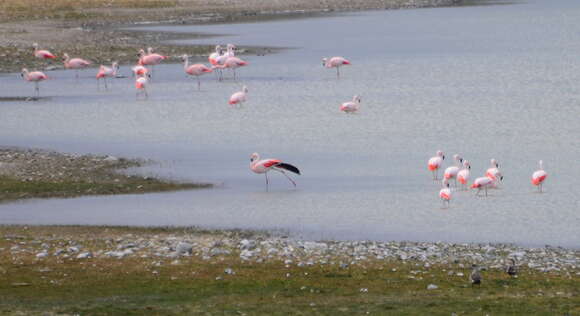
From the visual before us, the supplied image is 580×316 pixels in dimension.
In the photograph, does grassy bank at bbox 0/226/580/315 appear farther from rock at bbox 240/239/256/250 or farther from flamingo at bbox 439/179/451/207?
flamingo at bbox 439/179/451/207

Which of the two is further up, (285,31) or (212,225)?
(285,31)

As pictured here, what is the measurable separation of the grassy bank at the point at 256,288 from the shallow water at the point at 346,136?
261 cm

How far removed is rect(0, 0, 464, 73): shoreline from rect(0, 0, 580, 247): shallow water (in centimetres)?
231

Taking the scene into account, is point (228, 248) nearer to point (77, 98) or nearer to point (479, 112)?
point (479, 112)

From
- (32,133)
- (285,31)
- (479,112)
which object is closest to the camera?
(32,133)

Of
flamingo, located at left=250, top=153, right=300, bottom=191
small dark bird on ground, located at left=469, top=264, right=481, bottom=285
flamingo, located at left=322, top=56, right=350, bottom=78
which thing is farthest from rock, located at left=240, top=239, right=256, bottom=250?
flamingo, located at left=322, top=56, right=350, bottom=78

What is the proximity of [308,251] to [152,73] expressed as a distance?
2368 centimetres

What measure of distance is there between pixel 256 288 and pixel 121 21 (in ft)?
151

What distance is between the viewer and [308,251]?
490 inches

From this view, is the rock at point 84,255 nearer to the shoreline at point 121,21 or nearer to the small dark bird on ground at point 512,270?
the small dark bird on ground at point 512,270

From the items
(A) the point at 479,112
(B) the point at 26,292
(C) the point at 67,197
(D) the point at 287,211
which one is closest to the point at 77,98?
(A) the point at 479,112

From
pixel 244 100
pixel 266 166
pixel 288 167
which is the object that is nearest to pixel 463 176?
pixel 288 167

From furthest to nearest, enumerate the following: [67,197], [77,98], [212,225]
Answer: [77,98]
[67,197]
[212,225]

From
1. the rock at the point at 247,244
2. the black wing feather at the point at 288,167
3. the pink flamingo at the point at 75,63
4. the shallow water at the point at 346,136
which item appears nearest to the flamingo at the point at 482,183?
the shallow water at the point at 346,136
